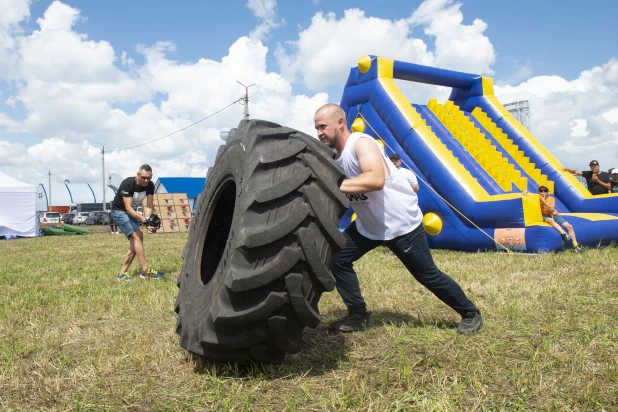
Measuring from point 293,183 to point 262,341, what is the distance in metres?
0.82

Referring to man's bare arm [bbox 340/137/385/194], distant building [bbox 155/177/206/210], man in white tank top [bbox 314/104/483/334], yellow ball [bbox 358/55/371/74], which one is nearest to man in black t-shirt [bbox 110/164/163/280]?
man in white tank top [bbox 314/104/483/334]

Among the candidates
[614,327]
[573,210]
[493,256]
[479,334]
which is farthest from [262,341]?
[573,210]

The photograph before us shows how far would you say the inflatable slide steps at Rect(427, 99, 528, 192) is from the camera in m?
9.79

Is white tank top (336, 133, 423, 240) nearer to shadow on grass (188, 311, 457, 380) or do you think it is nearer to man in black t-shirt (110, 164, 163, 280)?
shadow on grass (188, 311, 457, 380)

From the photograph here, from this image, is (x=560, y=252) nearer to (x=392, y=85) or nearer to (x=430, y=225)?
(x=430, y=225)

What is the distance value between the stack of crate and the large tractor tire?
21.9 metres

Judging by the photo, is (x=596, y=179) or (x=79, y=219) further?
(x=79, y=219)

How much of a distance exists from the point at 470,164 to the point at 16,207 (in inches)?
809

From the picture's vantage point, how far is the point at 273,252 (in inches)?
93.8

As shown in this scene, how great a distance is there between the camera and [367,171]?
3.03 m

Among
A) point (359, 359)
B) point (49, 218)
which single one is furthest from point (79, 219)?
point (359, 359)

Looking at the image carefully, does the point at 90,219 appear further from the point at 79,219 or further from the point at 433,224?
the point at 433,224

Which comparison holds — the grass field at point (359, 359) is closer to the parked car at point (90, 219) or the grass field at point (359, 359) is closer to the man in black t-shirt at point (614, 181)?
the man in black t-shirt at point (614, 181)

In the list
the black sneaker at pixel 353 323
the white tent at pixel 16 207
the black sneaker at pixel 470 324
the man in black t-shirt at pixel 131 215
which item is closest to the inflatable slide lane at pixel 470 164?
the man in black t-shirt at pixel 131 215
